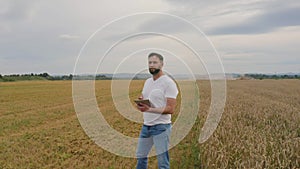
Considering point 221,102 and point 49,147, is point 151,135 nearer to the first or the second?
point 221,102

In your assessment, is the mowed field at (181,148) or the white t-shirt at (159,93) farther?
the mowed field at (181,148)

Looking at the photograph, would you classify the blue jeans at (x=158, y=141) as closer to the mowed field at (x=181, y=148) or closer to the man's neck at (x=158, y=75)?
the man's neck at (x=158, y=75)

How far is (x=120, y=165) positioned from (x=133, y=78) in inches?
101

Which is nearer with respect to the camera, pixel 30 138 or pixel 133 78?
pixel 133 78

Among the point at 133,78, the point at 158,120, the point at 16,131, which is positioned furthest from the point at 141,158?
the point at 16,131

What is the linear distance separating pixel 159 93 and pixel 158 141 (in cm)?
66

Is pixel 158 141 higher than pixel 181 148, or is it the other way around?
pixel 158 141

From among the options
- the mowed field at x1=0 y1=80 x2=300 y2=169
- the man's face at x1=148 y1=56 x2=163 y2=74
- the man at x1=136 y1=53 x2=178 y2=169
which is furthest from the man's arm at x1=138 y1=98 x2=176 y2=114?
the mowed field at x1=0 y1=80 x2=300 y2=169

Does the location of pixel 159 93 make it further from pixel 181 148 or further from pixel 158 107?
pixel 181 148

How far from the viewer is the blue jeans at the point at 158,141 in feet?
13.6

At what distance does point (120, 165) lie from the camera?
6.30 m

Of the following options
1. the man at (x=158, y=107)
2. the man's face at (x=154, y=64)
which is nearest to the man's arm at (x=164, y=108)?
the man at (x=158, y=107)

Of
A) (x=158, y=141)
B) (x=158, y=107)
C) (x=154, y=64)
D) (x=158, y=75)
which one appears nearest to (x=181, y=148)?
(x=158, y=141)

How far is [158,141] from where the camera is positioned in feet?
13.7
